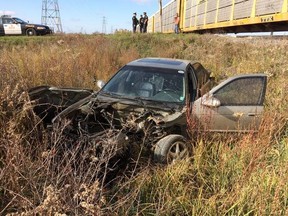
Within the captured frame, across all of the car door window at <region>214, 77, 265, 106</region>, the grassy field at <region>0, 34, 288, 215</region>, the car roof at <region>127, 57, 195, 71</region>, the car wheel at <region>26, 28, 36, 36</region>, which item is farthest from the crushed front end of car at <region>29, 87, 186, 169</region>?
the car wheel at <region>26, 28, 36, 36</region>

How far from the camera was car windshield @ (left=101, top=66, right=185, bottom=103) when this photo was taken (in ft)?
16.3

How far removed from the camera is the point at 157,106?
456 cm

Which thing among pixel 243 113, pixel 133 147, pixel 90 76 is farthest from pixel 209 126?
pixel 90 76

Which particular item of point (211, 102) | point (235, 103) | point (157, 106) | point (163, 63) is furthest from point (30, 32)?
point (211, 102)

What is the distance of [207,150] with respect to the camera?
4.29 m

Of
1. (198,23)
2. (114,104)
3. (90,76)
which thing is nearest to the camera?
(114,104)

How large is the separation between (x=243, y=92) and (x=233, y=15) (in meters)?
10.5

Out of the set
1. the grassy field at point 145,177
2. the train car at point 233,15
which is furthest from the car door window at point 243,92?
the train car at point 233,15

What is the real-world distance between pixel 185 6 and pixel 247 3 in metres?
12.4

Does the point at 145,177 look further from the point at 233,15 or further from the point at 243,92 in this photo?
the point at 233,15

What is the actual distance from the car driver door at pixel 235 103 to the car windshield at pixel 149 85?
468mm

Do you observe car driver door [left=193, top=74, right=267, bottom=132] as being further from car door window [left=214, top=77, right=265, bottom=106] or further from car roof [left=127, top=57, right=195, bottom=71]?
car roof [left=127, top=57, right=195, bottom=71]

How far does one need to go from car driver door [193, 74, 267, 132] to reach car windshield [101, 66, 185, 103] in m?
0.47

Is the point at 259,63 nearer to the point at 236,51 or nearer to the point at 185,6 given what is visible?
the point at 236,51
